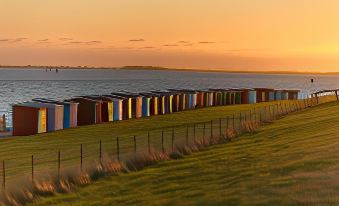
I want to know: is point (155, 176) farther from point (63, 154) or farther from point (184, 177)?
point (63, 154)

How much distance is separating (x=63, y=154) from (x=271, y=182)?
1358 centimetres

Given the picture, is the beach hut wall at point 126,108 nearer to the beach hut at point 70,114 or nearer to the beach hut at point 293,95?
the beach hut at point 70,114

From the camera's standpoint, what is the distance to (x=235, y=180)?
1689cm

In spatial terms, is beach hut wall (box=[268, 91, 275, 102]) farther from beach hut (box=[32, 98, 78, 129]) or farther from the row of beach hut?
beach hut (box=[32, 98, 78, 129])

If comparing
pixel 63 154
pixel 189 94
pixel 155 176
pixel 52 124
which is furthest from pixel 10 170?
pixel 189 94

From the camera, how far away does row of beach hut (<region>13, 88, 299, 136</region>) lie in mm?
40125

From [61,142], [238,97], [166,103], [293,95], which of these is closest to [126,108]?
[166,103]

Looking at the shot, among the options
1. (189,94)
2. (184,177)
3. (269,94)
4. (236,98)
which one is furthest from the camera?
(269,94)

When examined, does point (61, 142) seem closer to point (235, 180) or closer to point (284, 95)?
point (235, 180)

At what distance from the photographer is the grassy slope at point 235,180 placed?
14.1 meters

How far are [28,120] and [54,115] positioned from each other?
2026 millimetres

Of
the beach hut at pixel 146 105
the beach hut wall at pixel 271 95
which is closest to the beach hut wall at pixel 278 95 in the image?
the beach hut wall at pixel 271 95

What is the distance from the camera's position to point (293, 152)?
21.6m

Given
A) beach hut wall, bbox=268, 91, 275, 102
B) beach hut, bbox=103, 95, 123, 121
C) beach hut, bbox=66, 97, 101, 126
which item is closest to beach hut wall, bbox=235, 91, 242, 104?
beach hut wall, bbox=268, 91, 275, 102
